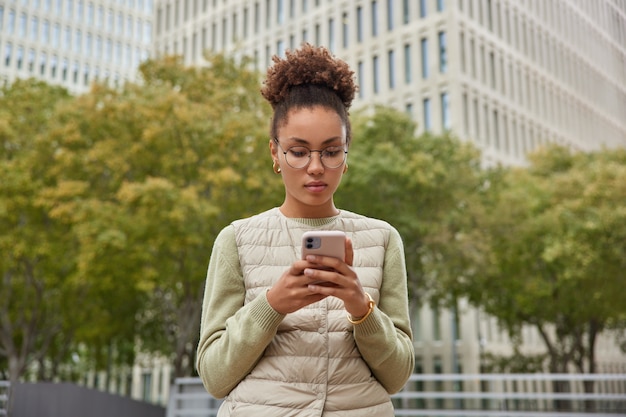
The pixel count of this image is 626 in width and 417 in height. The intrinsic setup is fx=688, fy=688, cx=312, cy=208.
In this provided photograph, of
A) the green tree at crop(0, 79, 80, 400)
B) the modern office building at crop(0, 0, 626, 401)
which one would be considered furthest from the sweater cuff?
the modern office building at crop(0, 0, 626, 401)

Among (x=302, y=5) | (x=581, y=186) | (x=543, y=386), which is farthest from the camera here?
(x=302, y=5)

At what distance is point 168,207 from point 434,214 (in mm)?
9498

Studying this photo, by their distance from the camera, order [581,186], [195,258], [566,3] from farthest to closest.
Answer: [566,3] → [581,186] → [195,258]

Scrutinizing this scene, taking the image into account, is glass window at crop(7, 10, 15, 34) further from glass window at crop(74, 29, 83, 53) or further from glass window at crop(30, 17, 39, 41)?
glass window at crop(74, 29, 83, 53)

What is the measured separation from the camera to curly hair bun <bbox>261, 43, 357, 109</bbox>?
2.19 m

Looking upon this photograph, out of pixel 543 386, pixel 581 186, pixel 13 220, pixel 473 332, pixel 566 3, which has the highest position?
pixel 566 3

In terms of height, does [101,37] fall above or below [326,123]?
above

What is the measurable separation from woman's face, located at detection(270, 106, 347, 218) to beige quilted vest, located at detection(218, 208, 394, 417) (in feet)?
0.45

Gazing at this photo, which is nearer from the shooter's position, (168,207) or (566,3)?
(168,207)

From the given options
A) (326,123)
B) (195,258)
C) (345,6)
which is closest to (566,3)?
(345,6)

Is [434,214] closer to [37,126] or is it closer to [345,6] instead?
[37,126]

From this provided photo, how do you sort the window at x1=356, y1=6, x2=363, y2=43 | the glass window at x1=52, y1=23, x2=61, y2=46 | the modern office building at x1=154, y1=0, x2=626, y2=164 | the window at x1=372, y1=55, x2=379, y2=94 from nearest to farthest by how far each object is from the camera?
the modern office building at x1=154, y1=0, x2=626, y2=164 → the window at x1=372, y1=55, x2=379, y2=94 → the window at x1=356, y1=6, x2=363, y2=43 → the glass window at x1=52, y1=23, x2=61, y2=46

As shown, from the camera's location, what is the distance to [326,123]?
2.09 m

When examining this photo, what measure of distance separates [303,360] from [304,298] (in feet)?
0.89
